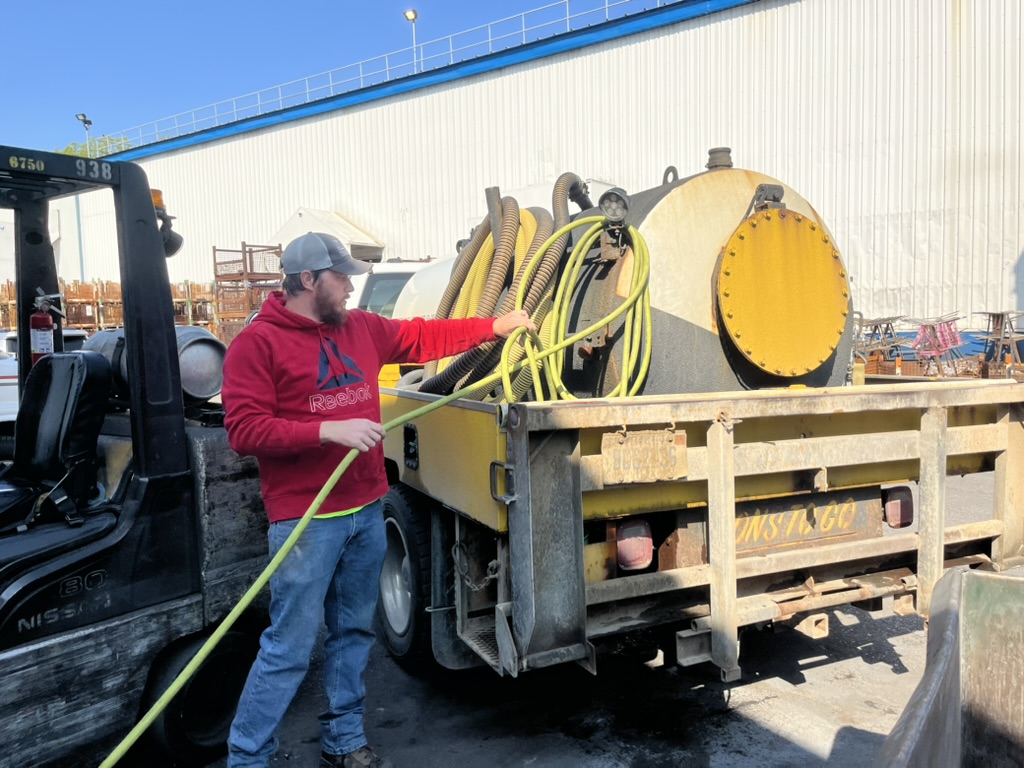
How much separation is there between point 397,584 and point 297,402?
1.63 metres

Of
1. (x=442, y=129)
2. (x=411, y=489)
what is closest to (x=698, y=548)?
(x=411, y=489)

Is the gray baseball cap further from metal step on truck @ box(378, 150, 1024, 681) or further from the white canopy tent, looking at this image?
the white canopy tent

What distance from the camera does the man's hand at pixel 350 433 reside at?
2.35m

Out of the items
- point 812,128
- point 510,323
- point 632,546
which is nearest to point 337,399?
point 510,323

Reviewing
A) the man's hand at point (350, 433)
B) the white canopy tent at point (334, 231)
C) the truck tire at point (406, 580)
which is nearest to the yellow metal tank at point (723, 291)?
the truck tire at point (406, 580)

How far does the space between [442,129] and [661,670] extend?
2026cm

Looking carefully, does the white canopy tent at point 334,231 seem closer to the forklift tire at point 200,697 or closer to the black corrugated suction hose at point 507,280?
the black corrugated suction hose at point 507,280

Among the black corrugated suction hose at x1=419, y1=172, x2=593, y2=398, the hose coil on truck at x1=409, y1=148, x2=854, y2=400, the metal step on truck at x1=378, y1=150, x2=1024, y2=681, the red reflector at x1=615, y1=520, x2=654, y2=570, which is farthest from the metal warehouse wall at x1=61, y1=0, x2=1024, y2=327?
the red reflector at x1=615, y1=520, x2=654, y2=570

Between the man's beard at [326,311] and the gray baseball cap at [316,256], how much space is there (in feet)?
0.33

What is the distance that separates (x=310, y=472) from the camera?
2557 millimetres

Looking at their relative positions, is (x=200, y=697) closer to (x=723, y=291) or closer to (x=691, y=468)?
(x=691, y=468)

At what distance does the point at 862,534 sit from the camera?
3.24 meters

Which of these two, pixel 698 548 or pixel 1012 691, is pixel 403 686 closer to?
pixel 698 548

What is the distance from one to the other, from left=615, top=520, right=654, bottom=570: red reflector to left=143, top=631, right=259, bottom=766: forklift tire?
150cm
